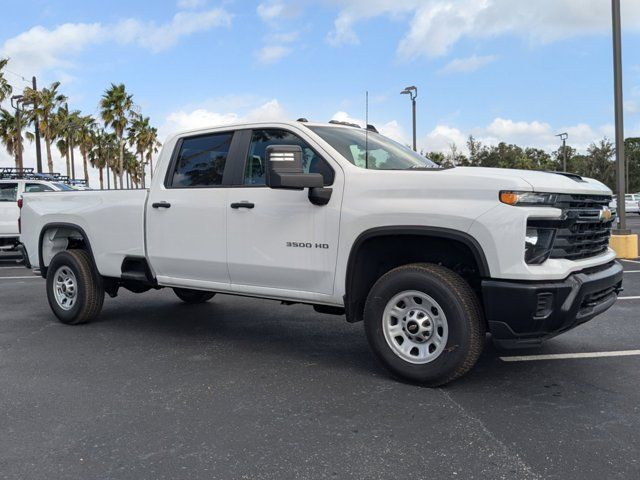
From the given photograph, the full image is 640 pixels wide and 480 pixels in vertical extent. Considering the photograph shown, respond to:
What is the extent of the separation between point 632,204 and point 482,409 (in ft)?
131

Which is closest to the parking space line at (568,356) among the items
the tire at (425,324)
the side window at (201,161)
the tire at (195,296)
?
the tire at (425,324)

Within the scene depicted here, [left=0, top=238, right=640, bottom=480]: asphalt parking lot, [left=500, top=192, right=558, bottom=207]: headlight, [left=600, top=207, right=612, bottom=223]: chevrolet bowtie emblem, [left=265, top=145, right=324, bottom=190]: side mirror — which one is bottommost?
[left=0, top=238, right=640, bottom=480]: asphalt parking lot

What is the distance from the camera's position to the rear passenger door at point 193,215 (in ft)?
17.0

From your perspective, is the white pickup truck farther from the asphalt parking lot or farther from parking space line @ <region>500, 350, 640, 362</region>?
parking space line @ <region>500, 350, 640, 362</region>

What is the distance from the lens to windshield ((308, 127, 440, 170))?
15.7 ft

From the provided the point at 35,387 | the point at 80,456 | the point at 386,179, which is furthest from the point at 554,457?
the point at 35,387

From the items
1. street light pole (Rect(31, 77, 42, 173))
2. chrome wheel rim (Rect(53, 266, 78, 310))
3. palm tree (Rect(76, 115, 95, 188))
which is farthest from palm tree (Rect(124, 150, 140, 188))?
chrome wheel rim (Rect(53, 266, 78, 310))

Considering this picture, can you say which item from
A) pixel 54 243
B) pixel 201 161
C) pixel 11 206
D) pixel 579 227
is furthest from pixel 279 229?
pixel 11 206

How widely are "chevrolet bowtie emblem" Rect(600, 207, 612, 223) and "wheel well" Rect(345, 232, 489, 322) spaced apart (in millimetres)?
999

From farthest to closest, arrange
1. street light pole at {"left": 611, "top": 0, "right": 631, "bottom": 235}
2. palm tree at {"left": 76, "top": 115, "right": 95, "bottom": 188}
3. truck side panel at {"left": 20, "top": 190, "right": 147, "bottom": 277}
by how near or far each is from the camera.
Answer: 1. palm tree at {"left": 76, "top": 115, "right": 95, "bottom": 188}
2. street light pole at {"left": 611, "top": 0, "right": 631, "bottom": 235}
3. truck side panel at {"left": 20, "top": 190, "right": 147, "bottom": 277}

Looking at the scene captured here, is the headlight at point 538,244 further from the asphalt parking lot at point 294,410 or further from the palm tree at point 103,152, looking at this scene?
the palm tree at point 103,152

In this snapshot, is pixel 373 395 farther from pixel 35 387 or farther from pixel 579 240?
pixel 35 387

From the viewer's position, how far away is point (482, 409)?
151 inches

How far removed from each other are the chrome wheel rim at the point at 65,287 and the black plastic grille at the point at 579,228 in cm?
488
